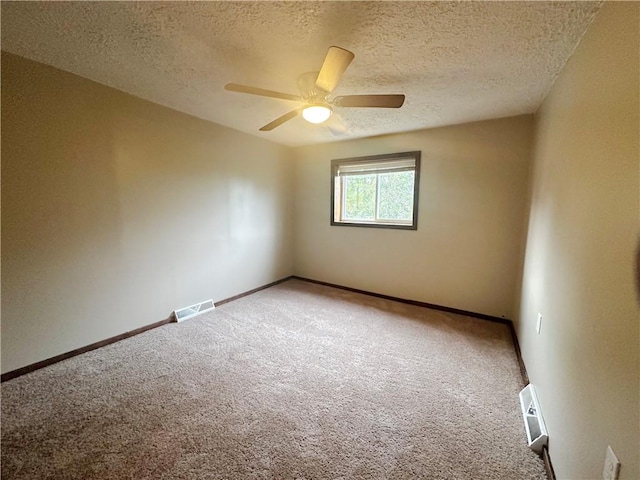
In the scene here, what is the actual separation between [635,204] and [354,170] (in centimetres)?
309

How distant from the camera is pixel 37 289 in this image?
1931mm

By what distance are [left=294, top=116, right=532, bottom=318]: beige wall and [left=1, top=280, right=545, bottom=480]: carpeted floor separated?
0.64m

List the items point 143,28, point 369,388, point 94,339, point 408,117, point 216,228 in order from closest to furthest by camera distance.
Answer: point 143,28 → point 369,388 → point 94,339 → point 408,117 → point 216,228

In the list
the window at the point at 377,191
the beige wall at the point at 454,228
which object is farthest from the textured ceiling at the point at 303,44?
the window at the point at 377,191

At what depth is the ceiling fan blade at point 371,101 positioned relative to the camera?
1.70m

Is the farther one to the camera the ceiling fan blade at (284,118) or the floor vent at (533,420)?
the ceiling fan blade at (284,118)

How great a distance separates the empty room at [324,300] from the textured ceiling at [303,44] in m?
0.02

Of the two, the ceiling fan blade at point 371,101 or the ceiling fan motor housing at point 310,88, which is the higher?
the ceiling fan motor housing at point 310,88

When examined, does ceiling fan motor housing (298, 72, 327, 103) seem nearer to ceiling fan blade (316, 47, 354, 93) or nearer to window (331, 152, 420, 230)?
ceiling fan blade (316, 47, 354, 93)

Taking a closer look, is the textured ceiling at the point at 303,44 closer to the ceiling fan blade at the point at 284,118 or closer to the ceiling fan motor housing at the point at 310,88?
the ceiling fan motor housing at the point at 310,88

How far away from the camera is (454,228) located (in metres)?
3.06

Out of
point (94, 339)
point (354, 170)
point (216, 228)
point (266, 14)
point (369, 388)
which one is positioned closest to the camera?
point (266, 14)

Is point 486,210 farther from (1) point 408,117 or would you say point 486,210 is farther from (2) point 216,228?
(2) point 216,228

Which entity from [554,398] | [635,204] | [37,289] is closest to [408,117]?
[635,204]
